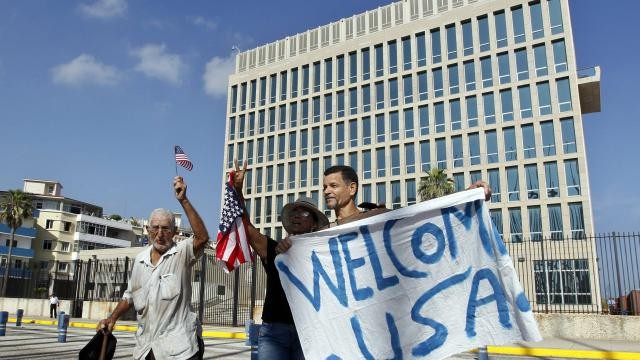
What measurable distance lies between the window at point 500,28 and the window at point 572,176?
40.6ft

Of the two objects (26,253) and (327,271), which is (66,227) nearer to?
(26,253)

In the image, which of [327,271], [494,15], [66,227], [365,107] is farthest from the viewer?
[66,227]

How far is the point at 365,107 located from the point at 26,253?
171 ft

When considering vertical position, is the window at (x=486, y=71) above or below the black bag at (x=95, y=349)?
above

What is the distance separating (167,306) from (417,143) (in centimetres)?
4642

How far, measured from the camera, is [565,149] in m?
41.7

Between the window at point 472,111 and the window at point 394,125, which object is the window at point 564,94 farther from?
the window at point 394,125

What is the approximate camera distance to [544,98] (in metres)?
43.5

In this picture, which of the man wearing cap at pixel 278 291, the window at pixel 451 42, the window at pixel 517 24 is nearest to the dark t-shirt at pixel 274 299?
the man wearing cap at pixel 278 291

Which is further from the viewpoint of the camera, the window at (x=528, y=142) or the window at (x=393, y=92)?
the window at (x=393, y=92)

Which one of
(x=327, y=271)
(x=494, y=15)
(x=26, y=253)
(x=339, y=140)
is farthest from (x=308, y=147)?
(x=327, y=271)

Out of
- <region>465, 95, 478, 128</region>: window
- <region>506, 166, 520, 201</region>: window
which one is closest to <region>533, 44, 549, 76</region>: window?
<region>465, 95, 478, 128</region>: window

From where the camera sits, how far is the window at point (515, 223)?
42406mm

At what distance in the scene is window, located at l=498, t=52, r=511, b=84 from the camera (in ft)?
150
